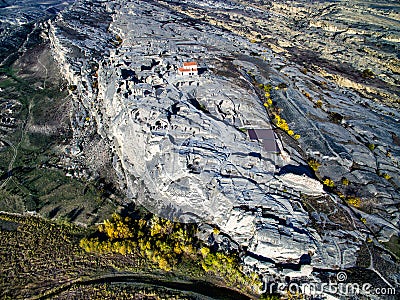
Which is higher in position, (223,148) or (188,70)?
(188,70)

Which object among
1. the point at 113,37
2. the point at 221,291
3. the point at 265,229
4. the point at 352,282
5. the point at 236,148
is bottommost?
the point at 221,291

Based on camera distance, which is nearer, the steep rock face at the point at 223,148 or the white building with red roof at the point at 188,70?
the steep rock face at the point at 223,148

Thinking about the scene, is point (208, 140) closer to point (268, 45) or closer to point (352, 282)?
point (352, 282)

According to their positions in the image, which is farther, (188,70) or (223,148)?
(188,70)

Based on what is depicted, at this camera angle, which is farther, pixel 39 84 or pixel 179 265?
pixel 39 84

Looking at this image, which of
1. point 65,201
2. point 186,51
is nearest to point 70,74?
point 186,51

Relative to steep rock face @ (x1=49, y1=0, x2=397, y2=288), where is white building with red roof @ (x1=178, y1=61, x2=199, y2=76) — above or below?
above

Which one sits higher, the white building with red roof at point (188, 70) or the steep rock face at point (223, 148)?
the white building with red roof at point (188, 70)

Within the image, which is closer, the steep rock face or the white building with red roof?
the steep rock face
